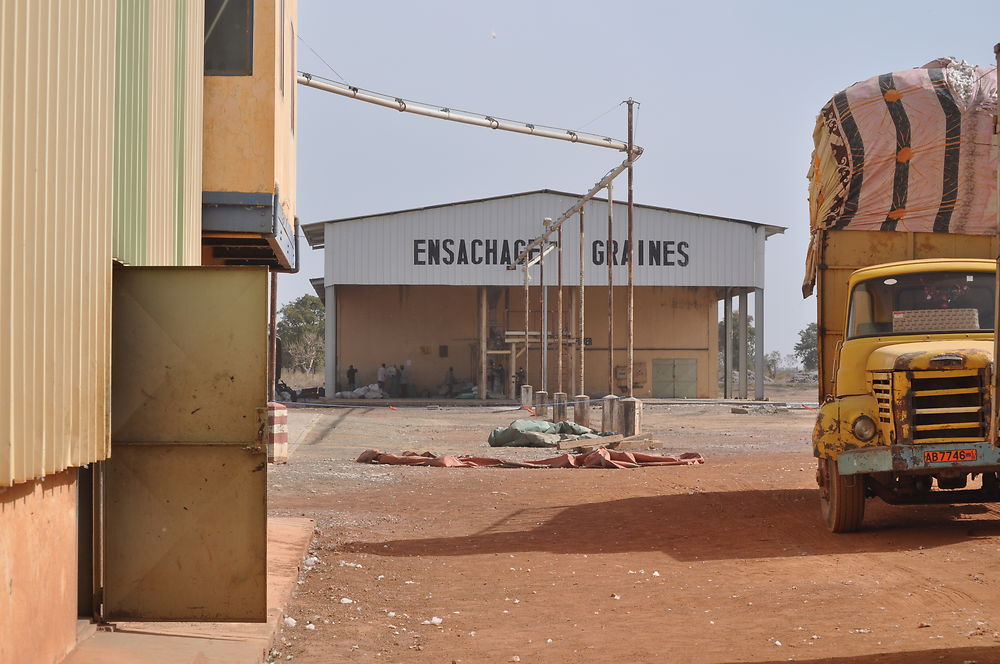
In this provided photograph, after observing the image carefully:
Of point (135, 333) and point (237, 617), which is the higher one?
point (135, 333)

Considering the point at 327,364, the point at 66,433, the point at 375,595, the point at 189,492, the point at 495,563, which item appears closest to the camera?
the point at 66,433

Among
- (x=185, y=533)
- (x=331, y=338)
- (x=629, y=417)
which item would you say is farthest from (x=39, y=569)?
(x=331, y=338)

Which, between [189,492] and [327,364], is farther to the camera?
[327,364]

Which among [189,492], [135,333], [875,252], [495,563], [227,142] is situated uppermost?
[227,142]

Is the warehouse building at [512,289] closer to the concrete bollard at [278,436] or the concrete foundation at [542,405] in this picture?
the concrete foundation at [542,405]

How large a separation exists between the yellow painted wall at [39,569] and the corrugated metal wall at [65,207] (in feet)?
0.60

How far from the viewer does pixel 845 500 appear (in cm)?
1136

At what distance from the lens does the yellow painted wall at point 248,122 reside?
Answer: 43.0 feet

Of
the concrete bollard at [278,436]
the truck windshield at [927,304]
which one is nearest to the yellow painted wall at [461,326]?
the concrete bollard at [278,436]

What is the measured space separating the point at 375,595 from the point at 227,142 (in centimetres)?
612

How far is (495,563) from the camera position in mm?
10547

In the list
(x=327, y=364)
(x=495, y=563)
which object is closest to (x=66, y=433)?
(x=495, y=563)

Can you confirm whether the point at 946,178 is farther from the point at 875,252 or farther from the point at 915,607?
the point at 915,607

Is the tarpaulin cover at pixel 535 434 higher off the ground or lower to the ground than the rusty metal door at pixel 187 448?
lower
